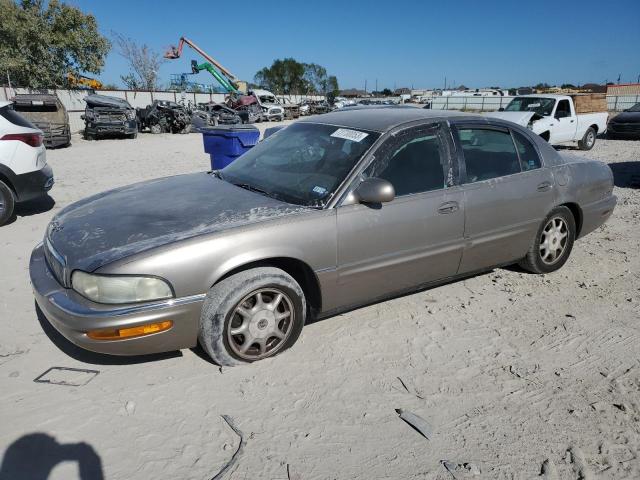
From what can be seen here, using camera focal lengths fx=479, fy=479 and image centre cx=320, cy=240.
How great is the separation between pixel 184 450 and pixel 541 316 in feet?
9.67

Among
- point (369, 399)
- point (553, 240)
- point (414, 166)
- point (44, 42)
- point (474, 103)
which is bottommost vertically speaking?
point (369, 399)

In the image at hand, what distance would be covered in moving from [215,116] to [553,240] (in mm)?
21330

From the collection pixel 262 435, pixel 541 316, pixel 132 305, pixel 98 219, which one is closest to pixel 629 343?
pixel 541 316

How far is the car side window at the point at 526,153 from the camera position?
4.27 metres

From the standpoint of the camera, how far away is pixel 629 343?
348 centimetres

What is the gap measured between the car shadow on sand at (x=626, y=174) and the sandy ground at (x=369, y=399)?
5964 millimetres

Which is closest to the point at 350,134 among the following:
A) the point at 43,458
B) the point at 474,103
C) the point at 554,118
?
the point at 43,458

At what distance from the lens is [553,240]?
4.62m

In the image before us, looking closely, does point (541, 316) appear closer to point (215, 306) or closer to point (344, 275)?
point (344, 275)

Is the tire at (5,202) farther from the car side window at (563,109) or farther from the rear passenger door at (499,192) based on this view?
the car side window at (563,109)

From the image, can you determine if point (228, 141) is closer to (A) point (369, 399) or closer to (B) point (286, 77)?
(A) point (369, 399)

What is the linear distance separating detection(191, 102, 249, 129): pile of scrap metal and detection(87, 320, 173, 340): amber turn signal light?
19.9 m

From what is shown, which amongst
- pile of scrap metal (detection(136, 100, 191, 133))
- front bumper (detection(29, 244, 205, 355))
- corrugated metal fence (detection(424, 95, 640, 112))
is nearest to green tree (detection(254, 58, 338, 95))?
corrugated metal fence (detection(424, 95, 640, 112))

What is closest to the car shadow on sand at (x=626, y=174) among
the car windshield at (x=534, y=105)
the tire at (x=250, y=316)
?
the car windshield at (x=534, y=105)
